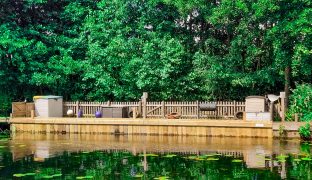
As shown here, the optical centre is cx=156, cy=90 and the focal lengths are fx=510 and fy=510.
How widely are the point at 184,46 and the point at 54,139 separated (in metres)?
10.7

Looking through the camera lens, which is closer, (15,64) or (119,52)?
(119,52)

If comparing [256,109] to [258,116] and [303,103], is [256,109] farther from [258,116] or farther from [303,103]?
[303,103]

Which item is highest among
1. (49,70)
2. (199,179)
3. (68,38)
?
(68,38)

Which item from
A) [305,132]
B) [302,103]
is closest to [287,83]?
[302,103]

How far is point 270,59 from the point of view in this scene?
30375 mm

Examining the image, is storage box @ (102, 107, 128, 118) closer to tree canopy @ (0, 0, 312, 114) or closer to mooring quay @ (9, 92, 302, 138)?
mooring quay @ (9, 92, 302, 138)

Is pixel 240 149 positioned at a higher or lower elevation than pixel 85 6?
lower


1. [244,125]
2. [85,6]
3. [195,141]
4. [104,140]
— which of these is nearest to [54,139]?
[104,140]

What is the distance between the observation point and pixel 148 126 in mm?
27281

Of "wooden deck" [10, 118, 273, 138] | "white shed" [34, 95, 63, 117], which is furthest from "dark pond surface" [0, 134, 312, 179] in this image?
"white shed" [34, 95, 63, 117]

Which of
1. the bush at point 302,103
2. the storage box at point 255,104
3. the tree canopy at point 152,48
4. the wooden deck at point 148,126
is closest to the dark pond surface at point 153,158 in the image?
the wooden deck at point 148,126

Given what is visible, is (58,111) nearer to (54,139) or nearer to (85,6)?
(54,139)

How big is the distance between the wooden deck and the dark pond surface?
2.42ft

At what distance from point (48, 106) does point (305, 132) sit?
1479cm
